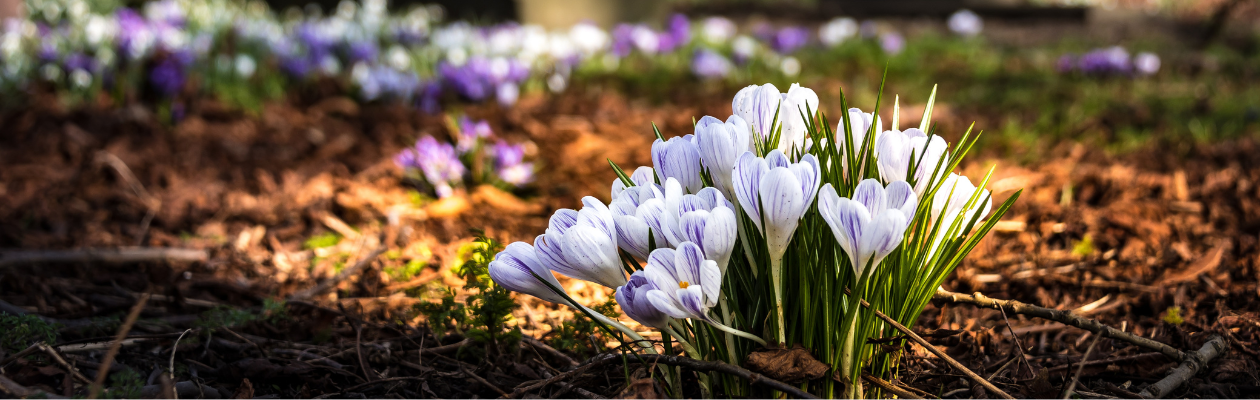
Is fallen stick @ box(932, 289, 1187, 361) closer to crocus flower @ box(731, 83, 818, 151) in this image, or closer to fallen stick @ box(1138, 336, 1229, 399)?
fallen stick @ box(1138, 336, 1229, 399)

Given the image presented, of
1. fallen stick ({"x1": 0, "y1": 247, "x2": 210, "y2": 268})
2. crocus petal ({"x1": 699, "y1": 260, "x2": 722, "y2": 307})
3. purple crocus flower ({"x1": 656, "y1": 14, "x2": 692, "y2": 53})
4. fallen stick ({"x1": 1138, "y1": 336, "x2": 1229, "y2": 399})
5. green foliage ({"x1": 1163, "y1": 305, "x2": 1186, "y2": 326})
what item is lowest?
purple crocus flower ({"x1": 656, "y1": 14, "x2": 692, "y2": 53})

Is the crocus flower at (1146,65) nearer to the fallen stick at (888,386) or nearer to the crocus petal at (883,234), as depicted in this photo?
the fallen stick at (888,386)

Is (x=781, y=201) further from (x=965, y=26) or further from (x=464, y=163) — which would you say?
(x=965, y=26)

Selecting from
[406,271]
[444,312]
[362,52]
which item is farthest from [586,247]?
[362,52]

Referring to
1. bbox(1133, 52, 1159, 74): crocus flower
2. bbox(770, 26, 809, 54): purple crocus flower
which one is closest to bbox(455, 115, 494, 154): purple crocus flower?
bbox(770, 26, 809, 54): purple crocus flower

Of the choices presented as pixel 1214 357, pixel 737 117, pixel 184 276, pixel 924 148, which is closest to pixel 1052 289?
pixel 1214 357

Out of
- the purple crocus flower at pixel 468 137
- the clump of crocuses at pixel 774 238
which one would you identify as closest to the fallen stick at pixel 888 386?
the clump of crocuses at pixel 774 238
